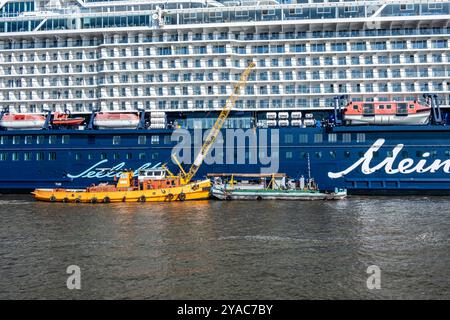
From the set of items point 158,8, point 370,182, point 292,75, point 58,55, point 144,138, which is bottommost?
point 370,182

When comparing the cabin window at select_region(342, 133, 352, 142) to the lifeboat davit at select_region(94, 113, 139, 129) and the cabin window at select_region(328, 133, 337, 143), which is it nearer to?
the cabin window at select_region(328, 133, 337, 143)

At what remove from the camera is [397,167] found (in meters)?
35.0

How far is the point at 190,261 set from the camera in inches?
725

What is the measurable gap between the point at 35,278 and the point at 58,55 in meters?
30.4

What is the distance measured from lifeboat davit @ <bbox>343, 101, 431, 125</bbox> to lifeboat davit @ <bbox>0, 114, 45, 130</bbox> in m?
25.1

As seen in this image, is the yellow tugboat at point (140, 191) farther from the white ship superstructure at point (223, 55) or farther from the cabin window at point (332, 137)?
the cabin window at point (332, 137)

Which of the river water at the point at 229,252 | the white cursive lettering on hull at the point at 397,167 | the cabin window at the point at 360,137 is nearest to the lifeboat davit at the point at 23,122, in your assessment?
the river water at the point at 229,252

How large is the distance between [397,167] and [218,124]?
14025 mm

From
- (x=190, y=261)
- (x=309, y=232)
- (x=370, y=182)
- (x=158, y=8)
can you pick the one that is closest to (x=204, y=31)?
(x=158, y=8)

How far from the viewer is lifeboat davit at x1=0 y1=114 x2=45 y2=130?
39.3m

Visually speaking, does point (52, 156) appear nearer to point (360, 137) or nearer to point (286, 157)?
point (286, 157)

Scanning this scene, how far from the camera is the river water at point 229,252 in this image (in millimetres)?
15414

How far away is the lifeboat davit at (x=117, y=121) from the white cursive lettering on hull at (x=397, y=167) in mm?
16832
